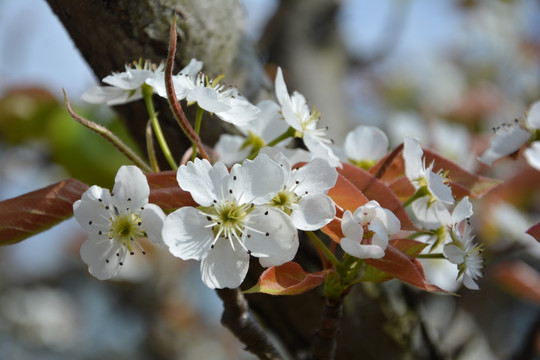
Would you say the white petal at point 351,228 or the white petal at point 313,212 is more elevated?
the white petal at point 313,212

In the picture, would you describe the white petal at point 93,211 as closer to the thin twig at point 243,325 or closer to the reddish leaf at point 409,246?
the thin twig at point 243,325

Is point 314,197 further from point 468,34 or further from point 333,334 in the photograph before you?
point 468,34

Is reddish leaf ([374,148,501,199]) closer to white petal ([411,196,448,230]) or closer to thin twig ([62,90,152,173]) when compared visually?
white petal ([411,196,448,230])

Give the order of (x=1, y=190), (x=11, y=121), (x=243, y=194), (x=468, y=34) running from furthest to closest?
1. (x=468, y=34)
2. (x=1, y=190)
3. (x=11, y=121)
4. (x=243, y=194)

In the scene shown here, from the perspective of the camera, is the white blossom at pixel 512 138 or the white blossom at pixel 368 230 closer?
the white blossom at pixel 368 230

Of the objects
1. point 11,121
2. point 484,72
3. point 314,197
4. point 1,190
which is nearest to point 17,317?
point 1,190

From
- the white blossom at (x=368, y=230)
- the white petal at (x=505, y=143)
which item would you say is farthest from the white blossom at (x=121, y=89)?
the white petal at (x=505, y=143)

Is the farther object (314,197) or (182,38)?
(182,38)
